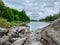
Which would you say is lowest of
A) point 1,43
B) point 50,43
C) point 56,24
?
point 1,43

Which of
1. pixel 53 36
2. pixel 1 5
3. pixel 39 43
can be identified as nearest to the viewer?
pixel 53 36

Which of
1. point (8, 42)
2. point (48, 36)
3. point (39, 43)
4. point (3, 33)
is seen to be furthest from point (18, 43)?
point (3, 33)

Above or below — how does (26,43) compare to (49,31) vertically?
below

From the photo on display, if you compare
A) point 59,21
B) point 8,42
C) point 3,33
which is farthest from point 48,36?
point 3,33

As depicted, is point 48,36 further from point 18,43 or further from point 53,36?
point 18,43

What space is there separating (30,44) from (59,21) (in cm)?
281

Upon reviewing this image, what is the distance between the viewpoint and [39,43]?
485 inches

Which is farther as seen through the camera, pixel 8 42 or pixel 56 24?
pixel 8 42

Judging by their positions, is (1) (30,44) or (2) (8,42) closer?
(1) (30,44)

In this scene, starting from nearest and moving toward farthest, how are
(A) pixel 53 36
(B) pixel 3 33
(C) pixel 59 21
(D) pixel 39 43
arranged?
(A) pixel 53 36 → (C) pixel 59 21 → (D) pixel 39 43 → (B) pixel 3 33

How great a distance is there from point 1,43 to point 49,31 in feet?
24.7

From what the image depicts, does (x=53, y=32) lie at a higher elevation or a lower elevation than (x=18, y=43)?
higher

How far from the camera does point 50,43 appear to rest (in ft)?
33.7

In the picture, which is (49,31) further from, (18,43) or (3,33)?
(3,33)
